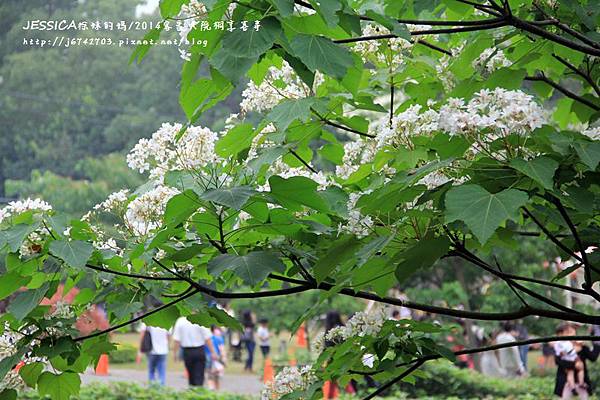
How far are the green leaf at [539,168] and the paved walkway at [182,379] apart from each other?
12500 millimetres

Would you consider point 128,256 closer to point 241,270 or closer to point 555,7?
point 241,270

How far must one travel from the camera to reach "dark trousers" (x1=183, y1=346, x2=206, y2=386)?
34.7ft

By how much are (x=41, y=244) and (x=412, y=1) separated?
101 centimetres

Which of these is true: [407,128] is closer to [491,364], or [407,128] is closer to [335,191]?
[335,191]

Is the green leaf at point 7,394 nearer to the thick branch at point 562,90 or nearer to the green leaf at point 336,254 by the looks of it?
the green leaf at point 336,254

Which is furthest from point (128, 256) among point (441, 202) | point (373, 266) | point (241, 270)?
point (441, 202)

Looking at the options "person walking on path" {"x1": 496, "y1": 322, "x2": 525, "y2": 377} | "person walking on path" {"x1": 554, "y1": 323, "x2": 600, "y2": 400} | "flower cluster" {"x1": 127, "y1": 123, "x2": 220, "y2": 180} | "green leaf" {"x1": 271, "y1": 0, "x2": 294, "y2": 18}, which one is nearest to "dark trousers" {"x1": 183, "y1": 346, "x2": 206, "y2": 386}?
"person walking on path" {"x1": 554, "y1": 323, "x2": 600, "y2": 400}

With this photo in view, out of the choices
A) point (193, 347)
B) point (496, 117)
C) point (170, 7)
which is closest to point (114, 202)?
point (170, 7)

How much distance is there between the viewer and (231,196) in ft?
6.03

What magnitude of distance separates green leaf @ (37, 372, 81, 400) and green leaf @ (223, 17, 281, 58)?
130 centimetres

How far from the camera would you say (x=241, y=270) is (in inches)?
75.2

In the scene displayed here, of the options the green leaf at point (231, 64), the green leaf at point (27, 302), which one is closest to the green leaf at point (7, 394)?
the green leaf at point (27, 302)

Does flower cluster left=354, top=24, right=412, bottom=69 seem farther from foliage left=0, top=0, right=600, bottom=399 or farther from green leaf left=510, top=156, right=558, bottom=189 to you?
green leaf left=510, top=156, right=558, bottom=189

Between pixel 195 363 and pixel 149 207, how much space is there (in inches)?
337
